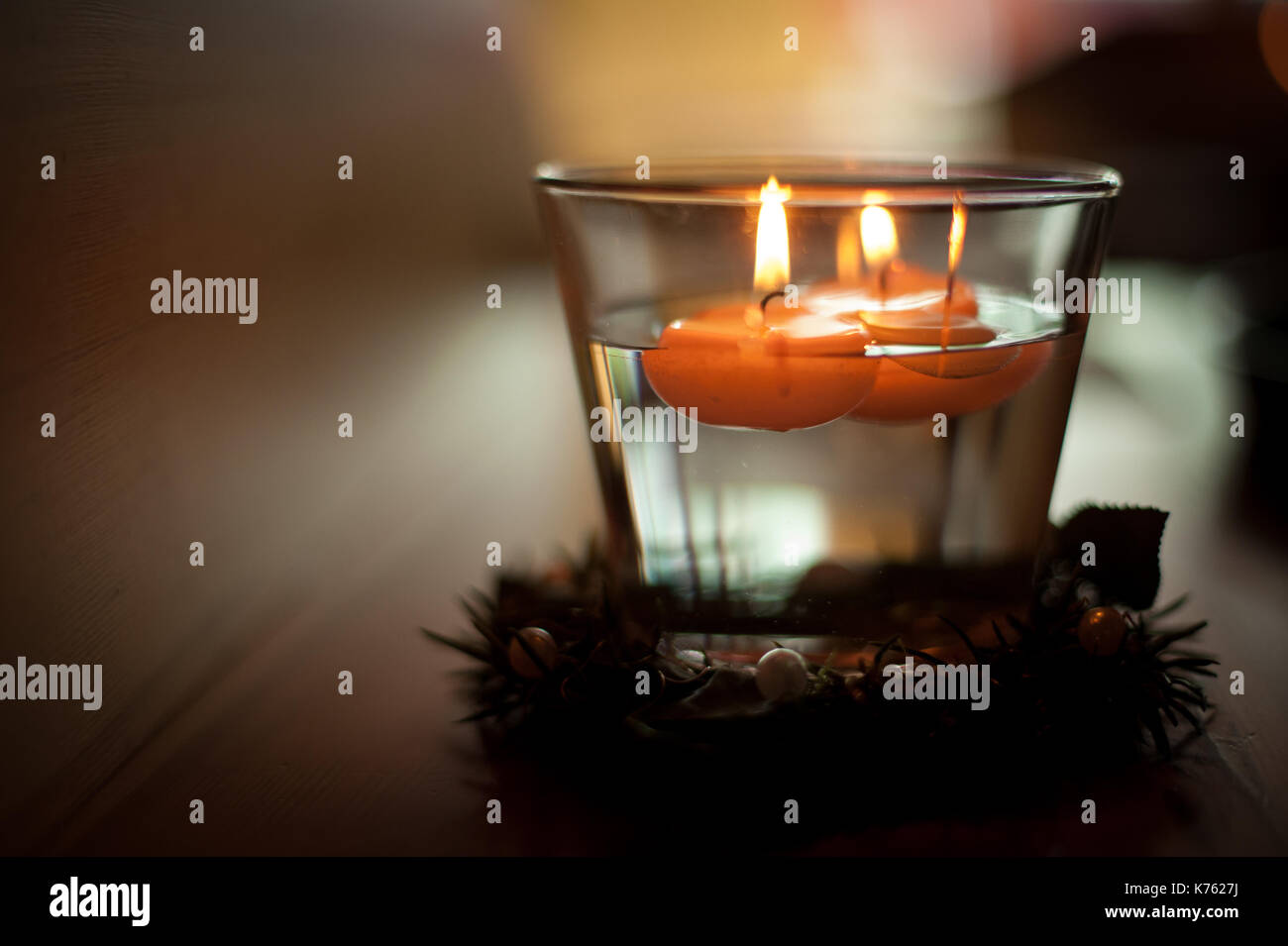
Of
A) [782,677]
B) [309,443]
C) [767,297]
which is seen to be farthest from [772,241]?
[309,443]

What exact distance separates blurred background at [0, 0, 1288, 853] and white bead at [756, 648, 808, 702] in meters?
0.07

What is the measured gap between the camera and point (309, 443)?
740mm

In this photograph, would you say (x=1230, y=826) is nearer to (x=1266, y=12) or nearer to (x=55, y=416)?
(x=55, y=416)

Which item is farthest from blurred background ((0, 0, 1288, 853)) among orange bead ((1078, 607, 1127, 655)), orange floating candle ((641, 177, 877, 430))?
orange floating candle ((641, 177, 877, 430))

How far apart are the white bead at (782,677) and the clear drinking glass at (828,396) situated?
0.08ft

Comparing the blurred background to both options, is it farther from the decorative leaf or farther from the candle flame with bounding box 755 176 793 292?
the candle flame with bounding box 755 176 793 292

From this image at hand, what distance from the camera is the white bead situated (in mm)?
387

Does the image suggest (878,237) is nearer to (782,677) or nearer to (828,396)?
(828,396)

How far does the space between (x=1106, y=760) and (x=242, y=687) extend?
1.18 ft

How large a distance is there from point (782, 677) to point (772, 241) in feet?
0.53

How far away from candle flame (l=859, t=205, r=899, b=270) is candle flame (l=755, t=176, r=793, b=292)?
0.03 meters

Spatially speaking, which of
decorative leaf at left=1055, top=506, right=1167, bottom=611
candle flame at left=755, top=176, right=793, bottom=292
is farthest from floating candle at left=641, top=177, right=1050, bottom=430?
decorative leaf at left=1055, top=506, right=1167, bottom=611

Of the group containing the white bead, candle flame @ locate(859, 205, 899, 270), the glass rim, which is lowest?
the white bead

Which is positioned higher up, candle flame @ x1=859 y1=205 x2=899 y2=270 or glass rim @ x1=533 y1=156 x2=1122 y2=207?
glass rim @ x1=533 y1=156 x2=1122 y2=207
